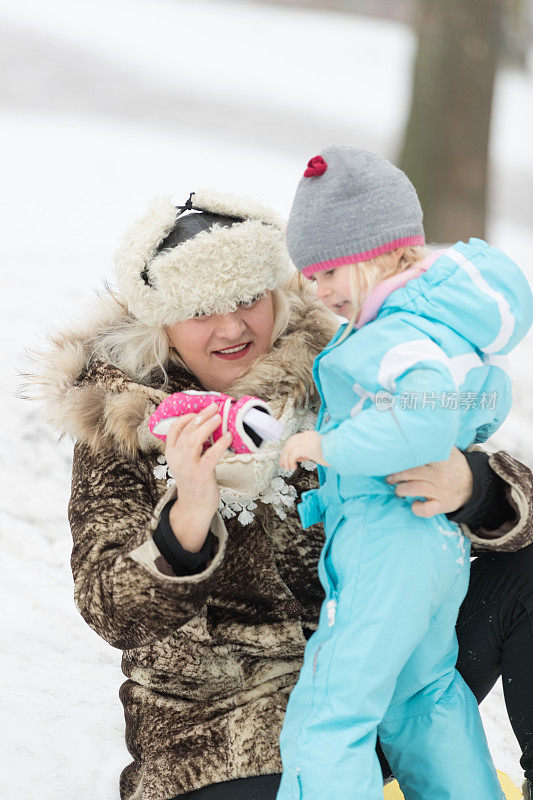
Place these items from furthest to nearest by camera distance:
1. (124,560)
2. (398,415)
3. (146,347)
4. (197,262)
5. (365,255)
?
A: (146,347) → (197,262) → (124,560) → (365,255) → (398,415)

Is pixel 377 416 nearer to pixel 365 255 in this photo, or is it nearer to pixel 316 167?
pixel 365 255

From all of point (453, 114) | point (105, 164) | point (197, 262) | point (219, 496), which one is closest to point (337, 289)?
point (197, 262)

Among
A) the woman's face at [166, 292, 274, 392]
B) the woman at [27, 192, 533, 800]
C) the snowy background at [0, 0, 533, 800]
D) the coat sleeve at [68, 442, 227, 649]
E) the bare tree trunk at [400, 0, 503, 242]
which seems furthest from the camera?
the bare tree trunk at [400, 0, 503, 242]

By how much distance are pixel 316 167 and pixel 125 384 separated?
65cm

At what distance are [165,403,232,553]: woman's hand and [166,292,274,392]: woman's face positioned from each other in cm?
36

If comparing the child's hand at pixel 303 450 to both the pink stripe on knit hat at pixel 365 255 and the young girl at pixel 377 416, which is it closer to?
the young girl at pixel 377 416

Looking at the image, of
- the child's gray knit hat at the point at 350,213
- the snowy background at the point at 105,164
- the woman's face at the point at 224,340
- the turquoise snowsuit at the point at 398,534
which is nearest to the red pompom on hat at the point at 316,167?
the child's gray knit hat at the point at 350,213

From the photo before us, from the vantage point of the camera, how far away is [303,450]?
164 centimetres

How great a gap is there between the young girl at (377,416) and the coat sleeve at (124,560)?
270 mm

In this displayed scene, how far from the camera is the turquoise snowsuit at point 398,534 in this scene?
1552mm

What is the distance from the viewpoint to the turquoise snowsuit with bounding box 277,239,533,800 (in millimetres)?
1552

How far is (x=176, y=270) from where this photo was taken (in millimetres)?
1932

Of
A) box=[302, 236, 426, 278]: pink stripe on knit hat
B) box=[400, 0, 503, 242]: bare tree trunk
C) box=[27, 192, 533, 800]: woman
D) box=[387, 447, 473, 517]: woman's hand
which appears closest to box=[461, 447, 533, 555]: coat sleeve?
box=[27, 192, 533, 800]: woman

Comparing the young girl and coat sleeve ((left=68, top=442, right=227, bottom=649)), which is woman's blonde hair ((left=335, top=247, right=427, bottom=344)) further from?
coat sleeve ((left=68, top=442, right=227, bottom=649))
